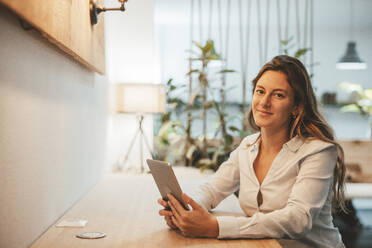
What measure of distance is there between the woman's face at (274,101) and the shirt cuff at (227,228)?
0.46 m

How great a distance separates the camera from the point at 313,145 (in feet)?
5.24

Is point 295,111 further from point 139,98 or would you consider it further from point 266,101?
point 139,98

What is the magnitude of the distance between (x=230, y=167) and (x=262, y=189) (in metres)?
0.27

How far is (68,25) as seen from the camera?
1.48 meters

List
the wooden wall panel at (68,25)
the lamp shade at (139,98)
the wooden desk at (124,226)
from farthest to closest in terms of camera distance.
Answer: the lamp shade at (139,98)
the wooden desk at (124,226)
the wooden wall panel at (68,25)

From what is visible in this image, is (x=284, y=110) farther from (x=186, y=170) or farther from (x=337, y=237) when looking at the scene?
(x=186, y=170)

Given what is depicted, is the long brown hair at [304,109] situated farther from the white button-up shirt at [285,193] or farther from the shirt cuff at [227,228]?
the shirt cuff at [227,228]

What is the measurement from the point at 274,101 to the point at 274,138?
0.19 meters

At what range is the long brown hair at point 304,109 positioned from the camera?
1.65 metres

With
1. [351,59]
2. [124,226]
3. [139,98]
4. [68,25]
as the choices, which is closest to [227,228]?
[124,226]

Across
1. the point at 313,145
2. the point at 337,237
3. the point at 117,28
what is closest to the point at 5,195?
the point at 313,145

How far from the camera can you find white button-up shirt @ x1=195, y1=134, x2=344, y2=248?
1.45 meters

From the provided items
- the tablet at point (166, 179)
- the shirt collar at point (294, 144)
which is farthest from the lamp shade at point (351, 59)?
the tablet at point (166, 179)

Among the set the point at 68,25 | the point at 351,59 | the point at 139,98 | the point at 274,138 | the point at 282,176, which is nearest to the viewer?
the point at 68,25
